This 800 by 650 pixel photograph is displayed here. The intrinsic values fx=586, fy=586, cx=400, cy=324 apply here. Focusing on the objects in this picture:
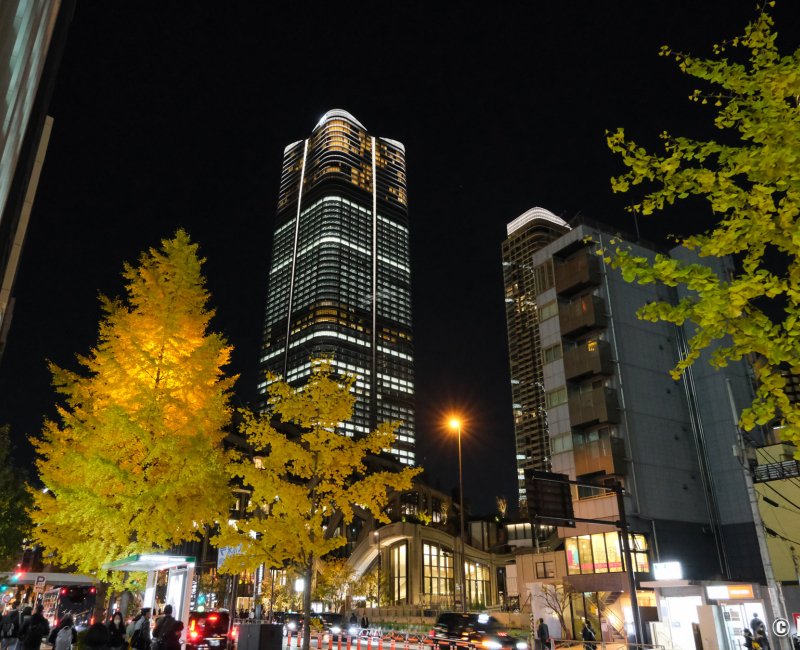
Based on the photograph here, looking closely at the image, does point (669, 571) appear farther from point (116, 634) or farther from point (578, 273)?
point (578, 273)

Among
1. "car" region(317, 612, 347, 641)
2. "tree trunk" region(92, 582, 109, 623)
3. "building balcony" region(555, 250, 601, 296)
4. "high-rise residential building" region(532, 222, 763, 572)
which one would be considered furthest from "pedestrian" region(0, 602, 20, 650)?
"building balcony" region(555, 250, 601, 296)

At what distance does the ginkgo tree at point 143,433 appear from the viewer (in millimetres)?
15945

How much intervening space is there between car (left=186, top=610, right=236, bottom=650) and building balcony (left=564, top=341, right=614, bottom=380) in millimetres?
28221

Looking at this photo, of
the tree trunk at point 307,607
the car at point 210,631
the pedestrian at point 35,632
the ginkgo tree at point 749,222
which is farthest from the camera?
A: the car at point 210,631

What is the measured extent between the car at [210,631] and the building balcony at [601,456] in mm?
25502

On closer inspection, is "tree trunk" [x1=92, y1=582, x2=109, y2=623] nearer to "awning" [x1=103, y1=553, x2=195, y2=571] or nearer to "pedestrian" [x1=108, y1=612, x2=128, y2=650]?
"awning" [x1=103, y1=553, x2=195, y2=571]

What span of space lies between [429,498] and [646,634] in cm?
6596

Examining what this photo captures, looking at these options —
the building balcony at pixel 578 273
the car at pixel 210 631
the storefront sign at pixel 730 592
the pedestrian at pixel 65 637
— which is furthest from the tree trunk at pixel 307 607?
the building balcony at pixel 578 273

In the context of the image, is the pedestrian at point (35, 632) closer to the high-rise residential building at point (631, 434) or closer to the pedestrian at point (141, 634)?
the pedestrian at point (141, 634)

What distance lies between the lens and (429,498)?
308 ft

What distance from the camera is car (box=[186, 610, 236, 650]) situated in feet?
70.8

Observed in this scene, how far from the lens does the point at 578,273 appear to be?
1718 inches

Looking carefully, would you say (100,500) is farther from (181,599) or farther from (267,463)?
(267,463)

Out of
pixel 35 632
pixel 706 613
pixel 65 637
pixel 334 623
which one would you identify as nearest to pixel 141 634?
pixel 35 632
